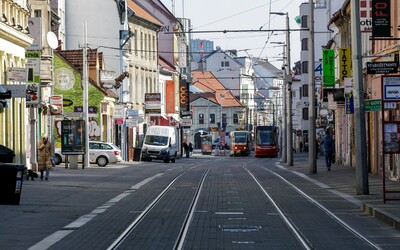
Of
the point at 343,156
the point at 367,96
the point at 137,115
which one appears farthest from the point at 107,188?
the point at 137,115

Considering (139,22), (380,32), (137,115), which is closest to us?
(380,32)

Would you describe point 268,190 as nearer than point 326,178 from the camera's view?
Yes

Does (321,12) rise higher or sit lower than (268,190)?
higher

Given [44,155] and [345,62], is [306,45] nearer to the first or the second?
[345,62]

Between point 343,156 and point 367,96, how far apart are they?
1305cm

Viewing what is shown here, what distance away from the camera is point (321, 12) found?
11469 cm

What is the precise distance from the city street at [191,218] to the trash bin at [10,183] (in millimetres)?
456

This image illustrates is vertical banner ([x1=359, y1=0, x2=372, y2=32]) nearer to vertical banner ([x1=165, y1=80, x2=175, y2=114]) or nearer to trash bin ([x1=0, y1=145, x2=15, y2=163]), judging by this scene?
trash bin ([x1=0, y1=145, x2=15, y2=163])

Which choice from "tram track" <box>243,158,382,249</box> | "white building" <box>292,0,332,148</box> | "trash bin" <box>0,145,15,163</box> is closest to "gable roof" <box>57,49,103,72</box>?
"trash bin" <box>0,145,15,163</box>

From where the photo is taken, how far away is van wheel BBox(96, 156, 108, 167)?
193 feet

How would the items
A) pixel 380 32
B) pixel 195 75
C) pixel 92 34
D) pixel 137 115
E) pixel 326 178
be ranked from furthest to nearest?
pixel 195 75
pixel 92 34
pixel 137 115
pixel 326 178
pixel 380 32

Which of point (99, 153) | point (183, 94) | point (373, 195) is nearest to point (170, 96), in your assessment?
point (183, 94)

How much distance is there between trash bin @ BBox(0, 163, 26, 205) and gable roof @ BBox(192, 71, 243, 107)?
5127 inches

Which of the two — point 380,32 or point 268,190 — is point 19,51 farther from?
point 380,32
